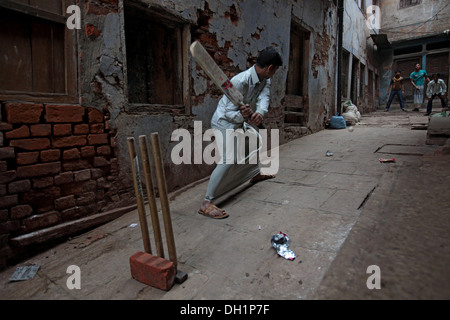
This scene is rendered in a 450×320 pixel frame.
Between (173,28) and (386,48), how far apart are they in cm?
1492

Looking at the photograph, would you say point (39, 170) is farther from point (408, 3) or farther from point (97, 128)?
point (408, 3)

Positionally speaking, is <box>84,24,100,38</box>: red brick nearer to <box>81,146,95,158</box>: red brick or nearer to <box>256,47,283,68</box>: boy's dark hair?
<box>81,146,95,158</box>: red brick

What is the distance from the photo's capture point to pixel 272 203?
100 inches

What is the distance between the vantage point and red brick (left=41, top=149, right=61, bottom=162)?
203cm

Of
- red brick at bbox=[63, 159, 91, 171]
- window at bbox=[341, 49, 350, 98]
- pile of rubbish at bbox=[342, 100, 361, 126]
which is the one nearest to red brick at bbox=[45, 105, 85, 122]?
red brick at bbox=[63, 159, 91, 171]

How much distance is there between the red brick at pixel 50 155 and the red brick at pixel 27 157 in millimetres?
42

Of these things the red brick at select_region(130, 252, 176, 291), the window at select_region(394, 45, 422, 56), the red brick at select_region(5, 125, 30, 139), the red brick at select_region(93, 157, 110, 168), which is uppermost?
the window at select_region(394, 45, 422, 56)

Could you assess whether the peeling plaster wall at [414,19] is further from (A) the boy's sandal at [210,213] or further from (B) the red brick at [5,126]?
(B) the red brick at [5,126]

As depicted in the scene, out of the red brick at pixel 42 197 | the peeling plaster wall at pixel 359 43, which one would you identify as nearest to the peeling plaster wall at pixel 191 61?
the red brick at pixel 42 197

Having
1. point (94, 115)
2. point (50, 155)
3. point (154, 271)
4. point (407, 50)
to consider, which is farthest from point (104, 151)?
point (407, 50)

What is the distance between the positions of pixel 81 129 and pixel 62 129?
0.49ft

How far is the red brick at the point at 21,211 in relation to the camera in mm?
1910
